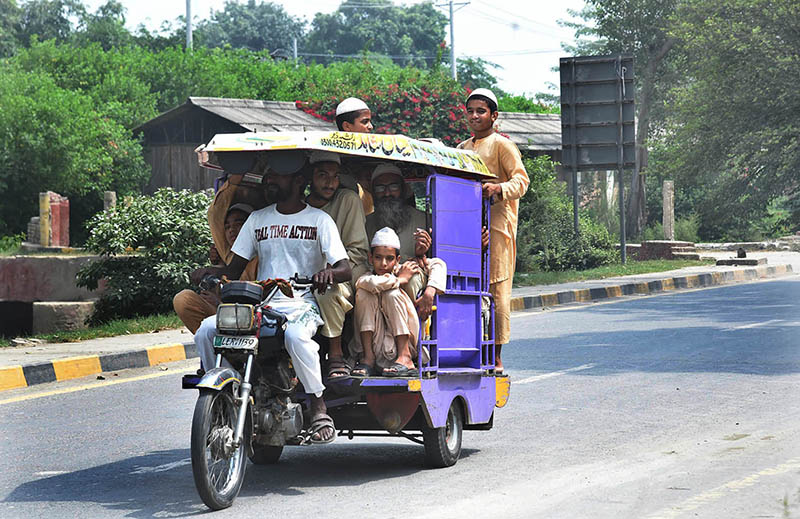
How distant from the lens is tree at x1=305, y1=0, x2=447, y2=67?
279ft

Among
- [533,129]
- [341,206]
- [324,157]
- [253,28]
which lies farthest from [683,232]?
[253,28]

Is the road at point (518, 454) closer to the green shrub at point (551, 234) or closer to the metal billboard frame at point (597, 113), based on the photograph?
the green shrub at point (551, 234)

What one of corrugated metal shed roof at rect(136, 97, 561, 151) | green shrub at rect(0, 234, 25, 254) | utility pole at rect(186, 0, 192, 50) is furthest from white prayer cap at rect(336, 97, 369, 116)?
utility pole at rect(186, 0, 192, 50)

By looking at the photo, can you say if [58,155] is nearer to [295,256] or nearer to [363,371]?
[295,256]

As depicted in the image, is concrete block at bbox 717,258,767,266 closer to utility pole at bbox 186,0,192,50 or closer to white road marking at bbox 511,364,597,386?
white road marking at bbox 511,364,597,386

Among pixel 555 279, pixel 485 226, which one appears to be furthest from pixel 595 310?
pixel 485 226

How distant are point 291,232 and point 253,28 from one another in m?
88.0

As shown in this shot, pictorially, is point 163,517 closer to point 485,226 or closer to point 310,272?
point 310,272

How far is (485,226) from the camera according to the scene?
311 inches

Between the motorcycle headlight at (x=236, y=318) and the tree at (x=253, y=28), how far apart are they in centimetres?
8505

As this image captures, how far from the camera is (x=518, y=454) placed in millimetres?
7617

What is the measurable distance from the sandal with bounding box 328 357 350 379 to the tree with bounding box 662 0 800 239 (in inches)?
975

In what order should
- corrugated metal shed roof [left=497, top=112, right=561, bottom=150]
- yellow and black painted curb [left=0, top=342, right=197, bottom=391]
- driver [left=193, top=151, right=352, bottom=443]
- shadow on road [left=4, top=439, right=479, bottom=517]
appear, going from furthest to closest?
corrugated metal shed roof [left=497, top=112, right=561, bottom=150], yellow and black painted curb [left=0, top=342, right=197, bottom=391], driver [left=193, top=151, right=352, bottom=443], shadow on road [left=4, top=439, right=479, bottom=517]

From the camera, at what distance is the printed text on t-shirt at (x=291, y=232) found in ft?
22.9
